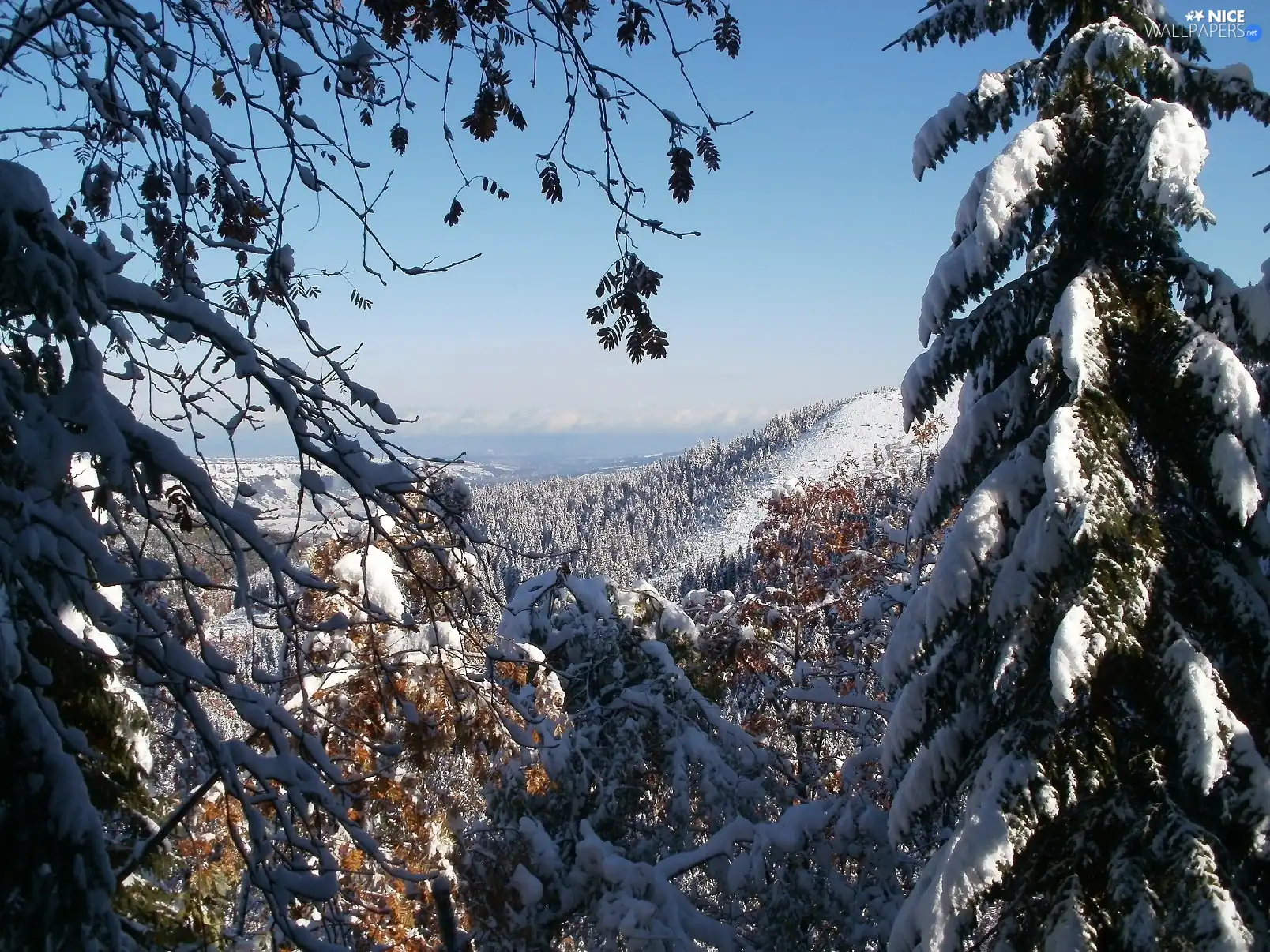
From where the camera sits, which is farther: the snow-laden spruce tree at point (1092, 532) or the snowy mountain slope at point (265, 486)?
the snow-laden spruce tree at point (1092, 532)

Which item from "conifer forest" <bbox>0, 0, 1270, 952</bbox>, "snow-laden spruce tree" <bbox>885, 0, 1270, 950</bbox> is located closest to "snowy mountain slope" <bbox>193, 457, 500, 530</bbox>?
"conifer forest" <bbox>0, 0, 1270, 952</bbox>

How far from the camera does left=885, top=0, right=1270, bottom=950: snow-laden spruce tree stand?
4.43 m

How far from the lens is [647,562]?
158 m

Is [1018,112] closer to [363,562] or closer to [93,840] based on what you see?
[363,562]

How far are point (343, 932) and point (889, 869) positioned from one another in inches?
271

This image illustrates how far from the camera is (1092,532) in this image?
14.4 ft

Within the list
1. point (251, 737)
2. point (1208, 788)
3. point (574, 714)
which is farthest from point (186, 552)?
point (574, 714)

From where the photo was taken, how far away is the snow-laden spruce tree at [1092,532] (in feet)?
14.5

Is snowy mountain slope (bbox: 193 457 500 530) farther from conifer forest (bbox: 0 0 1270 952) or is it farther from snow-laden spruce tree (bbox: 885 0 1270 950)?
snow-laden spruce tree (bbox: 885 0 1270 950)

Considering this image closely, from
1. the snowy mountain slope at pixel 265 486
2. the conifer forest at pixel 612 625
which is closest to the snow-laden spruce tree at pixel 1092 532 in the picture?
the conifer forest at pixel 612 625

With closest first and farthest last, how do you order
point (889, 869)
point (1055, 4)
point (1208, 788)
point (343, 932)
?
1. point (343, 932)
2. point (1208, 788)
3. point (1055, 4)
4. point (889, 869)

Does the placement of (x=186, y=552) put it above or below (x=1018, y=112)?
below

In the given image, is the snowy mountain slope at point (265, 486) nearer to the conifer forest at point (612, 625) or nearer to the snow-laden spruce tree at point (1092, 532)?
the conifer forest at point (612, 625)

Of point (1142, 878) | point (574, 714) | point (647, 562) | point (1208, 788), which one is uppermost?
point (647, 562)
